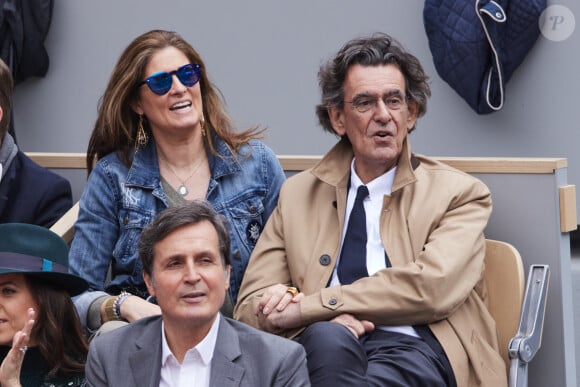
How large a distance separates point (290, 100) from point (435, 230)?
209cm

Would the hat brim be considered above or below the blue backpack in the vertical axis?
below

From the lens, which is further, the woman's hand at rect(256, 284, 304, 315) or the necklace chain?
the necklace chain

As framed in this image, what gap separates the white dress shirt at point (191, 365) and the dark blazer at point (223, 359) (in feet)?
0.07

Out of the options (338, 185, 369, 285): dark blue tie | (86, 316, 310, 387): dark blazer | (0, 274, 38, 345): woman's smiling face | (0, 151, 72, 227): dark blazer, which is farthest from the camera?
(0, 151, 72, 227): dark blazer

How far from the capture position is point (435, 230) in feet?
14.6

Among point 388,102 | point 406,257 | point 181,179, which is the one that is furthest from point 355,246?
point 181,179

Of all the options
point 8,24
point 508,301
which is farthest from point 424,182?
point 8,24

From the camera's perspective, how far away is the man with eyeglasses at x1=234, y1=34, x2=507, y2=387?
167 inches

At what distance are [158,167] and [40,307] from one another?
0.76 metres

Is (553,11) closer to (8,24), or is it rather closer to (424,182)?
(424,182)

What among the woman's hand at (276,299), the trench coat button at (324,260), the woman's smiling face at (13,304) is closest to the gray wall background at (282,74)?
the trench coat button at (324,260)

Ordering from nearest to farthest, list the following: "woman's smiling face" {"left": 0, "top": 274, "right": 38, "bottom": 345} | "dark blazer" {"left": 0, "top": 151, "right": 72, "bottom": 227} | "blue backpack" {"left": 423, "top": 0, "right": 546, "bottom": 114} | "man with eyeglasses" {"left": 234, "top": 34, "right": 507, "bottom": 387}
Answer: "man with eyeglasses" {"left": 234, "top": 34, "right": 507, "bottom": 387} < "woman's smiling face" {"left": 0, "top": 274, "right": 38, "bottom": 345} < "dark blazer" {"left": 0, "top": 151, "right": 72, "bottom": 227} < "blue backpack" {"left": 423, "top": 0, "right": 546, "bottom": 114}
